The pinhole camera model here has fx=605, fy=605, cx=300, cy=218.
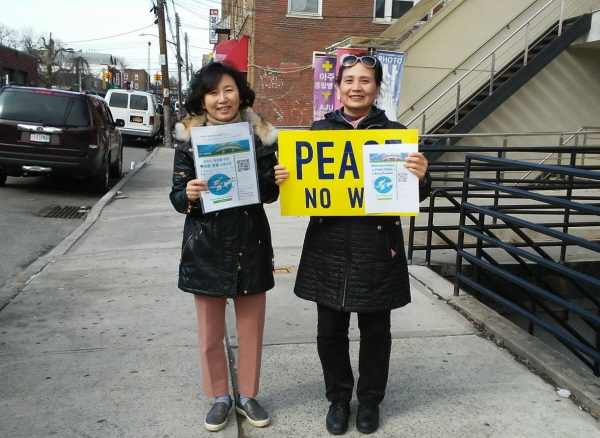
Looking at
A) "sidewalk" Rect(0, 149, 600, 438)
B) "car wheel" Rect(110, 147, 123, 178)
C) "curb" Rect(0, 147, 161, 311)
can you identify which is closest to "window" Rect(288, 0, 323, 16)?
"car wheel" Rect(110, 147, 123, 178)

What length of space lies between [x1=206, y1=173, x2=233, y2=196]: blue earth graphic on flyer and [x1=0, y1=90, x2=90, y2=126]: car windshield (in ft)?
28.8

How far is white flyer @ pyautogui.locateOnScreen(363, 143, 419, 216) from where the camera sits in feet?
9.71

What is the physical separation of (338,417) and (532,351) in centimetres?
161

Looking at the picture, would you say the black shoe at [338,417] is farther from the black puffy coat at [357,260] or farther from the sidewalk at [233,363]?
the black puffy coat at [357,260]

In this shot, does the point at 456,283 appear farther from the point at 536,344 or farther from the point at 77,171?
the point at 77,171

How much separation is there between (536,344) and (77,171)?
896 centimetres

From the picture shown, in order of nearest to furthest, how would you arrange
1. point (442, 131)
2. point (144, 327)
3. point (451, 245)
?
point (144, 327)
point (451, 245)
point (442, 131)

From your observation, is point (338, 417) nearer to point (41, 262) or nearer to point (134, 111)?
point (41, 262)

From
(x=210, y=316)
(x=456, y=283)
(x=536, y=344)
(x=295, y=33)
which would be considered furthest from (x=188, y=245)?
(x=295, y=33)

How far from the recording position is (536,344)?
4113mm

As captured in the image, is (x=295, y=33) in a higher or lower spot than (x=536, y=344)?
higher

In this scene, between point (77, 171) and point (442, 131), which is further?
point (442, 131)

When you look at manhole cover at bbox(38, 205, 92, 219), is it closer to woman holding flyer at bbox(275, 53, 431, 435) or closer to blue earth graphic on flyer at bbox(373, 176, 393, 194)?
woman holding flyer at bbox(275, 53, 431, 435)

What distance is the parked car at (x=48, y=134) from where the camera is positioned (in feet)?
34.5
